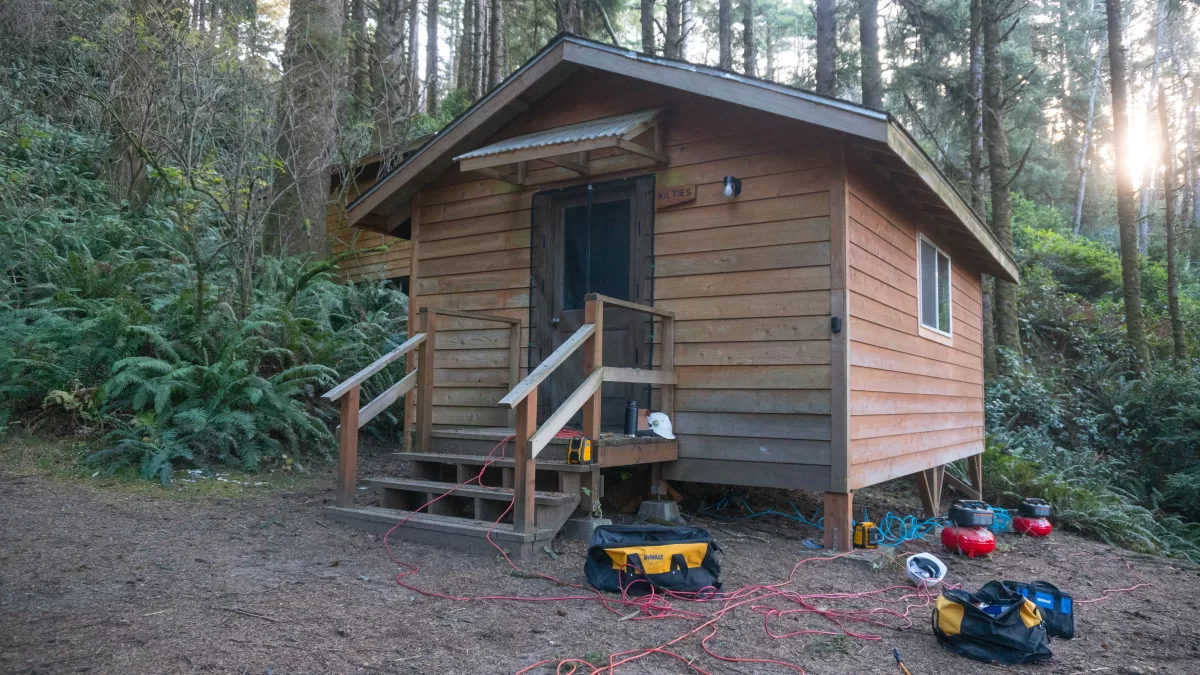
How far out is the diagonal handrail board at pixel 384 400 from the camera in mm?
6012

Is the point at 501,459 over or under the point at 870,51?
under

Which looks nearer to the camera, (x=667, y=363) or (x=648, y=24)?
(x=667, y=363)

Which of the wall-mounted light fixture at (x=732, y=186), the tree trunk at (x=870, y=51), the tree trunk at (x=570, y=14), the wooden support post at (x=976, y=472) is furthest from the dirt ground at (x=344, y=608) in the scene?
A: the tree trunk at (x=570, y=14)

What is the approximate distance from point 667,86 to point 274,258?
21.7 feet

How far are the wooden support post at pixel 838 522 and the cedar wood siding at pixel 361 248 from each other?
10171 millimetres

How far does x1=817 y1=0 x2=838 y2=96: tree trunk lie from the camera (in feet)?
48.4

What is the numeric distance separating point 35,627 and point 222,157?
Result: 276 inches

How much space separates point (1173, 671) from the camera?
384 centimetres

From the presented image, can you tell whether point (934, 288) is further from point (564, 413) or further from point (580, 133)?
point (564, 413)

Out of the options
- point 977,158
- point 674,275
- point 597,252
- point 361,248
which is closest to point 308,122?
point 361,248

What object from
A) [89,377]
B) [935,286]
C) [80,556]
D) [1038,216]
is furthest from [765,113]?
[1038,216]

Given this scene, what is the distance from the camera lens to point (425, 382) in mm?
6371

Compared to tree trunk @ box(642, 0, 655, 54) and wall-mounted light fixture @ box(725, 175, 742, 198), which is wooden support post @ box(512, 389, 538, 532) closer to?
wall-mounted light fixture @ box(725, 175, 742, 198)

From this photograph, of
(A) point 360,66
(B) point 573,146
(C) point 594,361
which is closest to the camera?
(C) point 594,361
